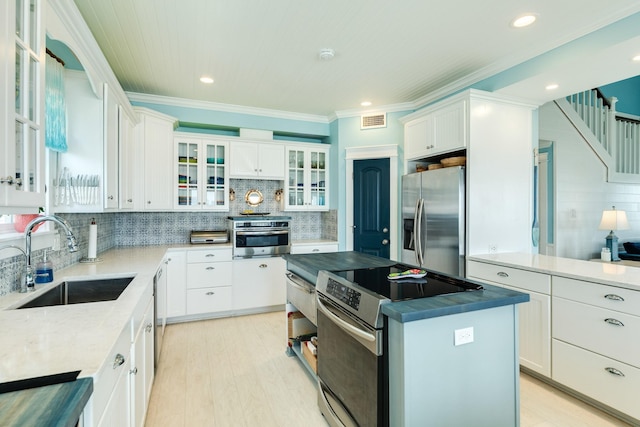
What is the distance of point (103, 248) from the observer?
11.1ft

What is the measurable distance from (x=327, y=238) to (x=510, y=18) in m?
3.30

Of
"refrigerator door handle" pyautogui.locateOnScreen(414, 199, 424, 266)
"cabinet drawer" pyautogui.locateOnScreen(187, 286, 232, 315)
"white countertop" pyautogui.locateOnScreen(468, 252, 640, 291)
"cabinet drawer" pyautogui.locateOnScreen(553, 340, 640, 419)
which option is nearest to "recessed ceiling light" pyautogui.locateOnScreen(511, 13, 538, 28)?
"refrigerator door handle" pyautogui.locateOnScreen(414, 199, 424, 266)

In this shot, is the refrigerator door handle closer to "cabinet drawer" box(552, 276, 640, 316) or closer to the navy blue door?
the navy blue door

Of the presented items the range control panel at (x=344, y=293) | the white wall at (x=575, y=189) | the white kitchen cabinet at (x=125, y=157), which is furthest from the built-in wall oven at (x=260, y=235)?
the white wall at (x=575, y=189)

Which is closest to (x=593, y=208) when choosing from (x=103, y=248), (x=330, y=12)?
(x=330, y=12)

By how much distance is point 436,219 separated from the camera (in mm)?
3236

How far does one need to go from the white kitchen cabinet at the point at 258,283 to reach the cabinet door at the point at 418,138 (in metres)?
2.13

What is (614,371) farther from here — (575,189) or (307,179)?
(307,179)

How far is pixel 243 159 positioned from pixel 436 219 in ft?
8.45

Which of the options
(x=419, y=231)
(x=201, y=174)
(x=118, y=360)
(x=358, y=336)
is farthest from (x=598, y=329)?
(x=201, y=174)

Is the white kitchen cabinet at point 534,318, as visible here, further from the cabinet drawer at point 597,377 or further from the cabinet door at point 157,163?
the cabinet door at point 157,163

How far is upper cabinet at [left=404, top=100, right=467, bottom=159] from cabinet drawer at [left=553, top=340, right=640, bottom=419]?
186 cm

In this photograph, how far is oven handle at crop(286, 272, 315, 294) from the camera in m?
2.30

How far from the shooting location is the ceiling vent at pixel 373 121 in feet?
14.0
